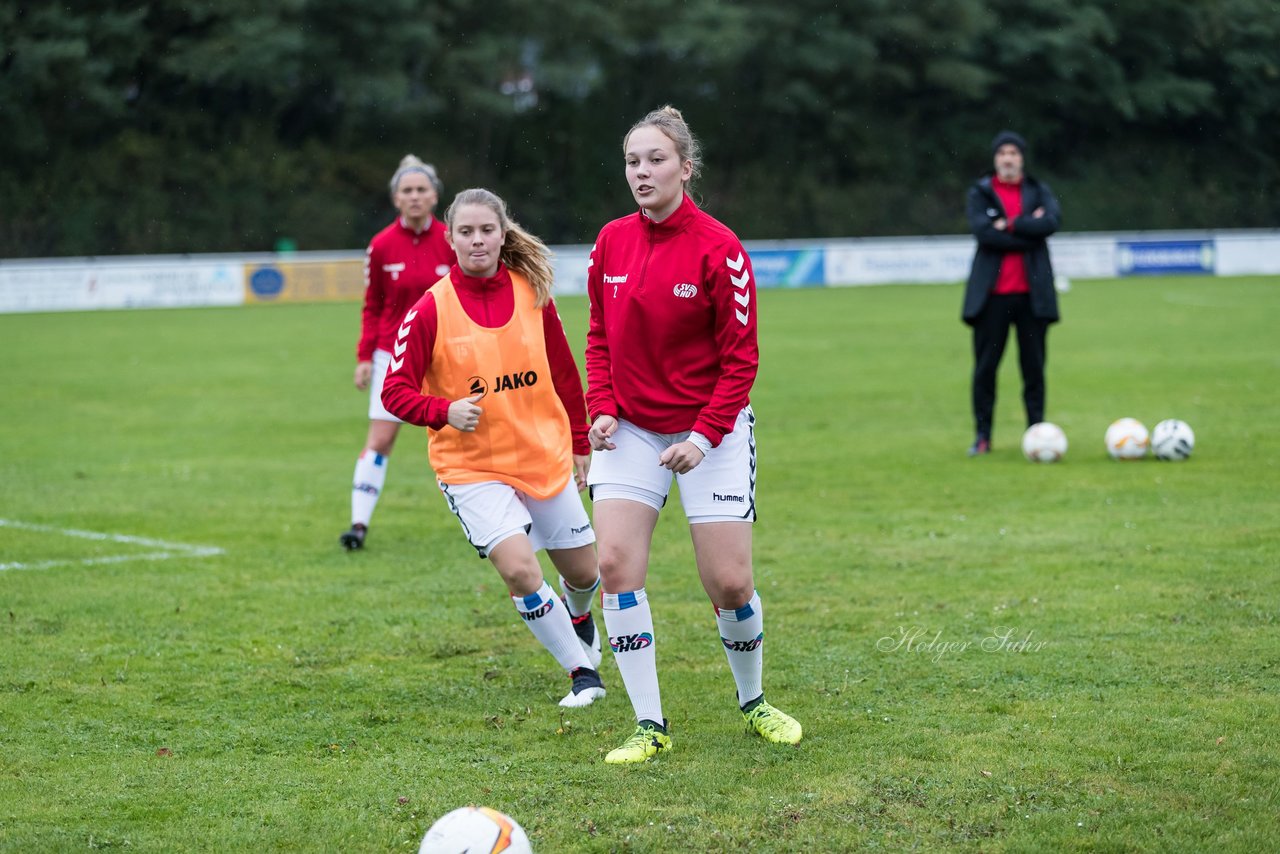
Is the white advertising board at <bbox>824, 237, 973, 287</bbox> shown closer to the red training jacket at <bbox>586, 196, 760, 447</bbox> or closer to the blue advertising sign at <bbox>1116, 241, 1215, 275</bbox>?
the blue advertising sign at <bbox>1116, 241, 1215, 275</bbox>

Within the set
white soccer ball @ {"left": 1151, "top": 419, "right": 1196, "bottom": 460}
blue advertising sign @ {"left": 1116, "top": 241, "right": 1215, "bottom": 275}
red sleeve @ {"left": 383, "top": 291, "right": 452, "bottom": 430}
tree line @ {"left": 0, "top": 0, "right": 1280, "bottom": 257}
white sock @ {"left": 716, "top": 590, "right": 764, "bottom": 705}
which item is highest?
tree line @ {"left": 0, "top": 0, "right": 1280, "bottom": 257}

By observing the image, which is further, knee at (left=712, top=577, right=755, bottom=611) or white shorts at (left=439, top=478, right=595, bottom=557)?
white shorts at (left=439, top=478, right=595, bottom=557)

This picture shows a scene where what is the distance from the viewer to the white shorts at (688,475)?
17.7ft

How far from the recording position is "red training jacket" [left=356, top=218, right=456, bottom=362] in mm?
9266

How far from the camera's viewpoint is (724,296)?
528cm

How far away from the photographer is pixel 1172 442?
11898 mm

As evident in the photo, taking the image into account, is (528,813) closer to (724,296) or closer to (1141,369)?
(724,296)

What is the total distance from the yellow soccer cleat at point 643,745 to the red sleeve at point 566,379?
1349 millimetres

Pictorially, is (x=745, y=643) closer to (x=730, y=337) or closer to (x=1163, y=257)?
(x=730, y=337)

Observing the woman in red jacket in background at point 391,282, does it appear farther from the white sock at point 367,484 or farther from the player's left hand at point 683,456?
the player's left hand at point 683,456

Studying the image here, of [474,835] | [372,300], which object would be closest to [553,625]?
[474,835]

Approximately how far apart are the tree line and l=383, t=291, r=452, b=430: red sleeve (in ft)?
132

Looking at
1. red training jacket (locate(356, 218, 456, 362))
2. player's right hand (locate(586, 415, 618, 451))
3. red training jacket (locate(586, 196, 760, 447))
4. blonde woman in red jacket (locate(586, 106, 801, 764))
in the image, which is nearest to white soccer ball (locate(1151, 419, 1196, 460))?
red training jacket (locate(356, 218, 456, 362))

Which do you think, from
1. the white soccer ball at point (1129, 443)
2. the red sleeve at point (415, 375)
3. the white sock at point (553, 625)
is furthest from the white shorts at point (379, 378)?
the white soccer ball at point (1129, 443)
